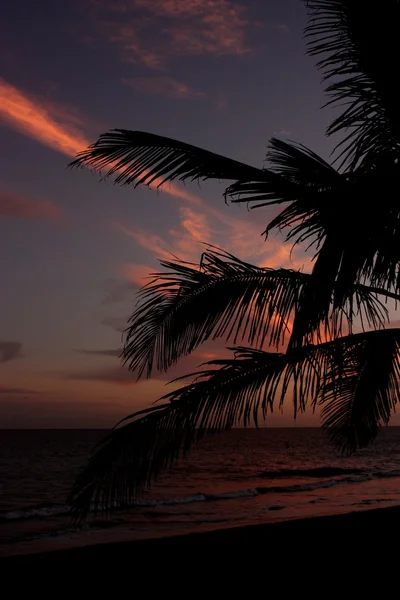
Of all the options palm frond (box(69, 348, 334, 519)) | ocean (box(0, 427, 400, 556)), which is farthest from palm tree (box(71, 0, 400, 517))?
ocean (box(0, 427, 400, 556))

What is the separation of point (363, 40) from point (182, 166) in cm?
174

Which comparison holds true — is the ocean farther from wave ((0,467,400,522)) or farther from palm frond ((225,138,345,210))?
palm frond ((225,138,345,210))

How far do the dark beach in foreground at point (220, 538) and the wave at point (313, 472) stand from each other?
25259mm

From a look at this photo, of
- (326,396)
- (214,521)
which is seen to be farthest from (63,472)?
(326,396)

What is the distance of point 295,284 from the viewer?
16.6 feet

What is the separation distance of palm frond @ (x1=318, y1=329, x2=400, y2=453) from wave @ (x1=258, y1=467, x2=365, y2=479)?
26048 millimetres

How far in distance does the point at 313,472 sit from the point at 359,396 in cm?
3011

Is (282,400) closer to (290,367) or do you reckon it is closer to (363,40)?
(290,367)


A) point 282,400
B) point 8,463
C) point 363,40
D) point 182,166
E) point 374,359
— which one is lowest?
point 8,463

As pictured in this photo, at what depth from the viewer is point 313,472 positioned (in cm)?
3412

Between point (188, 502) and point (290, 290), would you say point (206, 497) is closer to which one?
point (188, 502)

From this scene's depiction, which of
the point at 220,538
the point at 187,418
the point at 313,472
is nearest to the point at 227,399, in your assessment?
the point at 187,418

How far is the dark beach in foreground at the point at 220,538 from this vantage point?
4.84 m

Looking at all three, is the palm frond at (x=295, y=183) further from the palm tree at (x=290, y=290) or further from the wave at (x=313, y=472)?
the wave at (x=313, y=472)
